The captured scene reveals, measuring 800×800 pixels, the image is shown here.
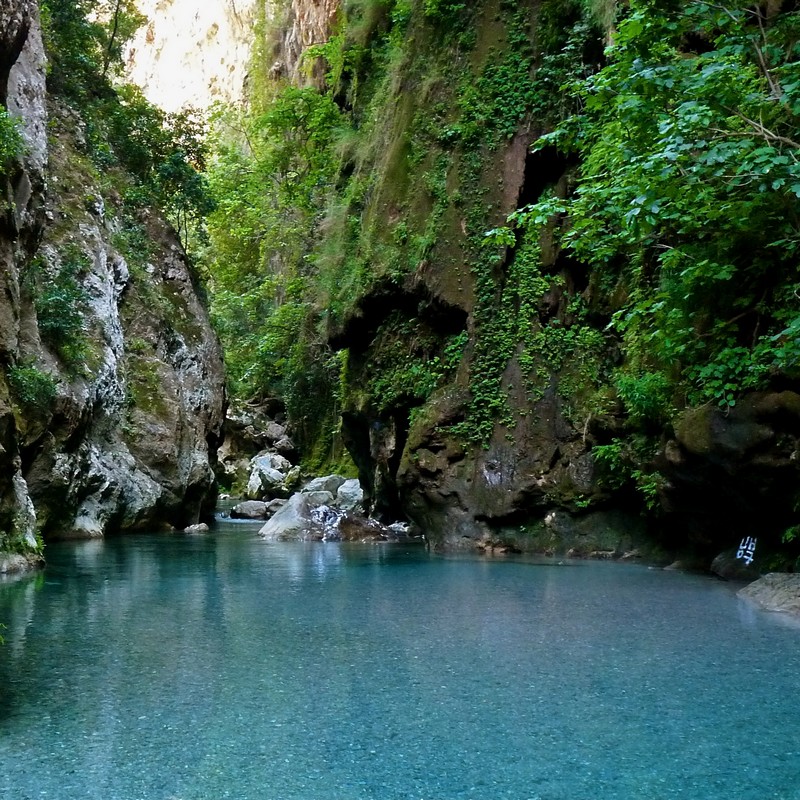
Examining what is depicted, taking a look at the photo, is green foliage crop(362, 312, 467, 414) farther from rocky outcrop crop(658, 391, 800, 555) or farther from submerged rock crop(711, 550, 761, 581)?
submerged rock crop(711, 550, 761, 581)

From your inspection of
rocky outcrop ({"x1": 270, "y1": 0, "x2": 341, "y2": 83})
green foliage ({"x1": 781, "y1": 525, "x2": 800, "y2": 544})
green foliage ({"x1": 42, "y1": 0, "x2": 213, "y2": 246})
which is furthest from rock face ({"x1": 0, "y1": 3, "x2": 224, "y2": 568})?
rocky outcrop ({"x1": 270, "y1": 0, "x2": 341, "y2": 83})

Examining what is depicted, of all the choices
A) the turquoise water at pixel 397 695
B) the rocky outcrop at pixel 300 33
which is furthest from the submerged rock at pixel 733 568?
the rocky outcrop at pixel 300 33

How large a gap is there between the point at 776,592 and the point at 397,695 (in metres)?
4.70

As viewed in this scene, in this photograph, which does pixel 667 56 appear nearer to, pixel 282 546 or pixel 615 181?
pixel 615 181

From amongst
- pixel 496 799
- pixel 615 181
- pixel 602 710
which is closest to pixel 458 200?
pixel 615 181

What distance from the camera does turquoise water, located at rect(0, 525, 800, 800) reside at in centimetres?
340

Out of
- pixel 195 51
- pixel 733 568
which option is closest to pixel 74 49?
pixel 733 568

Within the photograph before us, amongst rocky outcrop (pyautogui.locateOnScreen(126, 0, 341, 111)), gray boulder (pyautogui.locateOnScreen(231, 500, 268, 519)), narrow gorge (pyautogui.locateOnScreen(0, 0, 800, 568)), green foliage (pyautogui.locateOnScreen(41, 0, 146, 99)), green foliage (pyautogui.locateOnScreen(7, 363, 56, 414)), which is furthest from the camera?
rocky outcrop (pyautogui.locateOnScreen(126, 0, 341, 111))

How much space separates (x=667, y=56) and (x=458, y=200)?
7.22 metres

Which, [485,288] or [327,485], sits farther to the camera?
[327,485]

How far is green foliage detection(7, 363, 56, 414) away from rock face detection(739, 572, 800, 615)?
33.1ft

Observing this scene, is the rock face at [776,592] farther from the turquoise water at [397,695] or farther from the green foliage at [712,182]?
the green foliage at [712,182]

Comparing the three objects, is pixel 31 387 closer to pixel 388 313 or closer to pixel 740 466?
pixel 388 313

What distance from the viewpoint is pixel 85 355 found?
16.4 metres
